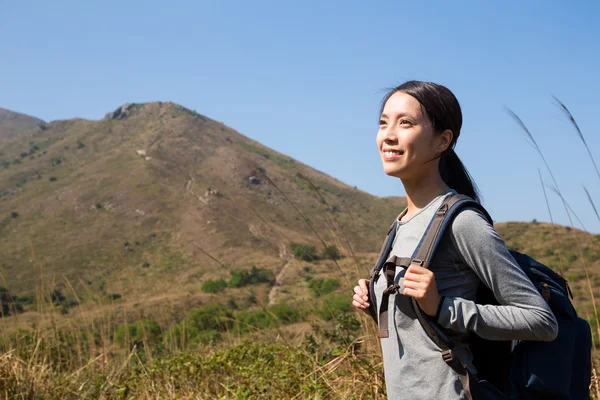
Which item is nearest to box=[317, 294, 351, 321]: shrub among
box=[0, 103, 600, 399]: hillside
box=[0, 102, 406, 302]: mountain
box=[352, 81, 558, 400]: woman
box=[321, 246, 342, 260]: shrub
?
box=[0, 103, 600, 399]: hillside

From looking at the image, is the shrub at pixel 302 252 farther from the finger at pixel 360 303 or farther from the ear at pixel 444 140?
the ear at pixel 444 140

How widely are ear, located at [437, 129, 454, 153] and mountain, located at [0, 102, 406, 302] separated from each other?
117 ft

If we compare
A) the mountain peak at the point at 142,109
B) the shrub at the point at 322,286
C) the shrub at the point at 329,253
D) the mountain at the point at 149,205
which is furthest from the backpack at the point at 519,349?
the mountain peak at the point at 142,109

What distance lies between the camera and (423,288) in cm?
136

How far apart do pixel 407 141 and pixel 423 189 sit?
15 cm

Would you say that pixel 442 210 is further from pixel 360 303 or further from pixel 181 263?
pixel 181 263

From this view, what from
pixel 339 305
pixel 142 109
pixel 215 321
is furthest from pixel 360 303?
pixel 142 109

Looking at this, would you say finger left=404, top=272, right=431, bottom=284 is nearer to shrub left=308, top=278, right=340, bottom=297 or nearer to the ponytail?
the ponytail

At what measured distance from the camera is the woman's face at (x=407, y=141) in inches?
62.9

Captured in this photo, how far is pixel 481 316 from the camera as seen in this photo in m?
1.38

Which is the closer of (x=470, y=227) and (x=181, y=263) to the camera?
(x=470, y=227)

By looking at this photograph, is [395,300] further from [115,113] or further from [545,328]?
[115,113]

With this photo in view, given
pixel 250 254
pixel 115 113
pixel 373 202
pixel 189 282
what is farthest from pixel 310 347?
pixel 115 113

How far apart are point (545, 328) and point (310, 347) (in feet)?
9.80
